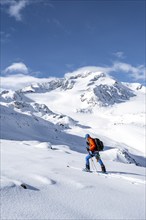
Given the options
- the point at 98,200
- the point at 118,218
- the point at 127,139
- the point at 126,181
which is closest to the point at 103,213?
the point at 118,218

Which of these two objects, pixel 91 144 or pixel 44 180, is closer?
pixel 44 180

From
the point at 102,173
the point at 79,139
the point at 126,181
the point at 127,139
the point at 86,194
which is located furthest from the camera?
the point at 127,139

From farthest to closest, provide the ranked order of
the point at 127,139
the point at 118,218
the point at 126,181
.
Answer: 1. the point at 127,139
2. the point at 126,181
3. the point at 118,218

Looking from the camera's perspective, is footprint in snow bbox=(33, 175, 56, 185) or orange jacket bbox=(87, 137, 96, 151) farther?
orange jacket bbox=(87, 137, 96, 151)

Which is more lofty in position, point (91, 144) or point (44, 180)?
point (91, 144)

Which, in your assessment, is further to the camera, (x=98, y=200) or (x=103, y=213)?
(x=98, y=200)

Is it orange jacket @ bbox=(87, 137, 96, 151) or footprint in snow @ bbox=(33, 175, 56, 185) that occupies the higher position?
orange jacket @ bbox=(87, 137, 96, 151)

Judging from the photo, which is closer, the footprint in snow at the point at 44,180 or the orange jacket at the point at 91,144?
the footprint in snow at the point at 44,180

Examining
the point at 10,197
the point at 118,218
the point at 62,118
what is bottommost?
the point at 118,218

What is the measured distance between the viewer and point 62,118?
466ft

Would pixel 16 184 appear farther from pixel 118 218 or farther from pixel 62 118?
pixel 62 118

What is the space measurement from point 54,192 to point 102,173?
6.07 meters

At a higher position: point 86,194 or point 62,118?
point 62,118

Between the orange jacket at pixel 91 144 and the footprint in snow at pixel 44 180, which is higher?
the orange jacket at pixel 91 144
